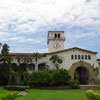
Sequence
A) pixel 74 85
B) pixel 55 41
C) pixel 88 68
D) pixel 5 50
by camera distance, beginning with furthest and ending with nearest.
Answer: pixel 55 41
pixel 88 68
pixel 5 50
pixel 74 85

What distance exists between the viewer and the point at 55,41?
55688mm

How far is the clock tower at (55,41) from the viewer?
55344 mm

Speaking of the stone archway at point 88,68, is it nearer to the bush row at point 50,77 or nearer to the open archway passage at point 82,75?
the open archway passage at point 82,75

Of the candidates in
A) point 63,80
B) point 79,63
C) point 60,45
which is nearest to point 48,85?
point 63,80

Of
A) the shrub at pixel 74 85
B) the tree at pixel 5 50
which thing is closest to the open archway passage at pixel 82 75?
the shrub at pixel 74 85

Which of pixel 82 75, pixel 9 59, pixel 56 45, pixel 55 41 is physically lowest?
pixel 82 75

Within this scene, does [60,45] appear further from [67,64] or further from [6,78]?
[6,78]

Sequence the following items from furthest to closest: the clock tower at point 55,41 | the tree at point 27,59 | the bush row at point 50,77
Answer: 1. the clock tower at point 55,41
2. the tree at point 27,59
3. the bush row at point 50,77

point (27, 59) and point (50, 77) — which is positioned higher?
point (27, 59)

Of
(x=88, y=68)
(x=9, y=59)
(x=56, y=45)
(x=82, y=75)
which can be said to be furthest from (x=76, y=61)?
(x=9, y=59)

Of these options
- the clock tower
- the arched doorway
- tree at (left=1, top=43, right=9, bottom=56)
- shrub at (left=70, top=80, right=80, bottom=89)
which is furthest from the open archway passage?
tree at (left=1, top=43, right=9, bottom=56)

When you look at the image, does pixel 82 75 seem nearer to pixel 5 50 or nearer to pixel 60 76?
pixel 60 76

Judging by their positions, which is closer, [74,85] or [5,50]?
[74,85]

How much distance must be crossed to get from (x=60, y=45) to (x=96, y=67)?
17.9 metres
